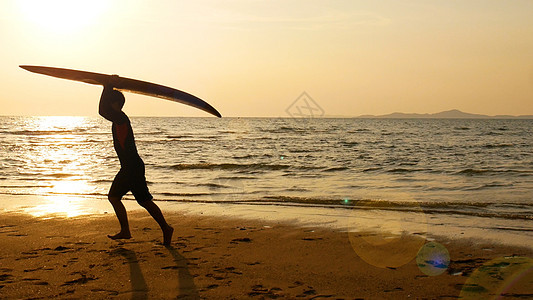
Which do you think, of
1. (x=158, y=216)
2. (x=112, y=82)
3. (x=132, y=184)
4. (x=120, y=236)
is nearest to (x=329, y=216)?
(x=158, y=216)

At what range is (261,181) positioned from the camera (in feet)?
49.3

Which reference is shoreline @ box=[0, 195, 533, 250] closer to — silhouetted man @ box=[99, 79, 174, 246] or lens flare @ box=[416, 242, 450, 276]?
lens flare @ box=[416, 242, 450, 276]

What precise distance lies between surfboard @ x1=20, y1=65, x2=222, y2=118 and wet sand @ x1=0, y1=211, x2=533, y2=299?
1791 mm

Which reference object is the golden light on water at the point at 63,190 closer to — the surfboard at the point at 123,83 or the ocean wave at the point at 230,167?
the surfboard at the point at 123,83

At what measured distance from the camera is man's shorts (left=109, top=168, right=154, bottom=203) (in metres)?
6.04

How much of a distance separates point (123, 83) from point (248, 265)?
2509mm

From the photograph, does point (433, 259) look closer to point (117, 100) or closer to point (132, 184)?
point (132, 184)

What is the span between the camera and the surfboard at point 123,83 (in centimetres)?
598

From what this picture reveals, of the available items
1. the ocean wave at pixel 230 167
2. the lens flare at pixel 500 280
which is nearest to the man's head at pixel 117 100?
the lens flare at pixel 500 280

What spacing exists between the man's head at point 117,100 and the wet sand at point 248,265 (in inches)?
65.0

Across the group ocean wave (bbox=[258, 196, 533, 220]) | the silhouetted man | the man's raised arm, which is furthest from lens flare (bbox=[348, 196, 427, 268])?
the man's raised arm

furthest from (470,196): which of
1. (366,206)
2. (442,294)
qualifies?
(442,294)

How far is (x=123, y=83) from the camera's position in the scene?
19.8 ft

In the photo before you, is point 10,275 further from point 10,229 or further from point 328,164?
point 328,164
